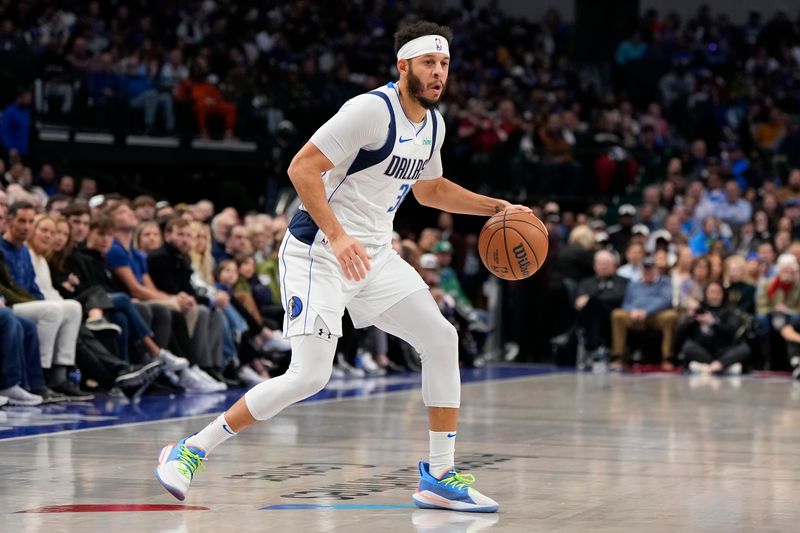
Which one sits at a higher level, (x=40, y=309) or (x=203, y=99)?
(x=203, y=99)

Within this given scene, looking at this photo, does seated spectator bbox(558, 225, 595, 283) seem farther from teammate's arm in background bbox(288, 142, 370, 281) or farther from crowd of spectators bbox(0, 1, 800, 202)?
teammate's arm in background bbox(288, 142, 370, 281)

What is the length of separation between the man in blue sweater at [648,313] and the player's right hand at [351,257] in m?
10.9

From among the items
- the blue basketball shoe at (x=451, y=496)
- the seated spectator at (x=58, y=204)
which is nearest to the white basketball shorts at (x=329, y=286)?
the blue basketball shoe at (x=451, y=496)

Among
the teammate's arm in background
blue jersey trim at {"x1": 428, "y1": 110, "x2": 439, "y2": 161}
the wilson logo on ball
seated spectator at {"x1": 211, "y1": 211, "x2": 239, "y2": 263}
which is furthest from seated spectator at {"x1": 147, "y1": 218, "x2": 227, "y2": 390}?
the teammate's arm in background

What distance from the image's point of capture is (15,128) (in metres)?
17.5

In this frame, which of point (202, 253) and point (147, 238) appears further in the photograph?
point (202, 253)

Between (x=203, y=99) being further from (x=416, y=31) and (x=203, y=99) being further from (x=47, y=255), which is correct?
(x=416, y=31)

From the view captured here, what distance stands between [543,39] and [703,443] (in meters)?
22.3

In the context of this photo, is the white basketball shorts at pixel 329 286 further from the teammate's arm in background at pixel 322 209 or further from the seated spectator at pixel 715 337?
the seated spectator at pixel 715 337

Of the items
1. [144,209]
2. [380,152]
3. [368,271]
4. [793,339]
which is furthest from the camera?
[793,339]

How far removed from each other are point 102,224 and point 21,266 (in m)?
1.14

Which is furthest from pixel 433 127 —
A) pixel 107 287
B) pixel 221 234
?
pixel 221 234

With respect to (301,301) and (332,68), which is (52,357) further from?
(332,68)

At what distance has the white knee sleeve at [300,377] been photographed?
5.86 m
